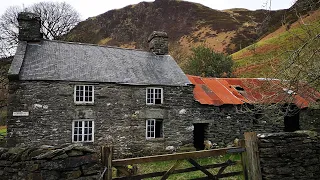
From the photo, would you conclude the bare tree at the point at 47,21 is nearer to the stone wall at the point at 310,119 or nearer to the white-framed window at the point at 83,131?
the white-framed window at the point at 83,131

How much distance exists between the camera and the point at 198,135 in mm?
18609

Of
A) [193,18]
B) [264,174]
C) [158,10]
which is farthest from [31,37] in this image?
[158,10]

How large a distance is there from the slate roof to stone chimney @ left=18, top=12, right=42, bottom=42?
486mm

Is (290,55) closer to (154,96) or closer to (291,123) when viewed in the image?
(154,96)

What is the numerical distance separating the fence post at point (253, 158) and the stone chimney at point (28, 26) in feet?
49.3

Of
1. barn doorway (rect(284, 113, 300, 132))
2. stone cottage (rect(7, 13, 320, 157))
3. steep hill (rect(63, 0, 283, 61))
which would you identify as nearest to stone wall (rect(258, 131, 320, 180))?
stone cottage (rect(7, 13, 320, 157))

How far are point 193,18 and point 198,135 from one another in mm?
73941

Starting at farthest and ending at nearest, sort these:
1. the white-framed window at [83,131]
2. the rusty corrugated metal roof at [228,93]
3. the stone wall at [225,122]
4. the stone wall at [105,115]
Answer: the rusty corrugated metal roof at [228,93], the stone wall at [225,122], the white-framed window at [83,131], the stone wall at [105,115]

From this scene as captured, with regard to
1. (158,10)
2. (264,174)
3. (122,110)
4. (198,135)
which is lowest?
(198,135)

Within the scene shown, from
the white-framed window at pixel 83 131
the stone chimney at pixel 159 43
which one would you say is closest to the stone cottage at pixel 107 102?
the white-framed window at pixel 83 131

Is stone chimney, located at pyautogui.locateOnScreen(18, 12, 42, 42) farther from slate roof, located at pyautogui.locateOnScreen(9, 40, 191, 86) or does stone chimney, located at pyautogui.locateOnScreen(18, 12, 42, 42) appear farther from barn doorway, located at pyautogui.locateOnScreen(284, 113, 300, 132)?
barn doorway, located at pyautogui.locateOnScreen(284, 113, 300, 132)

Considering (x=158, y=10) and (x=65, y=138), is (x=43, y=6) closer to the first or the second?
(x=65, y=138)

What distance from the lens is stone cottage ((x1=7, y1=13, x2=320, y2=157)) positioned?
1305cm

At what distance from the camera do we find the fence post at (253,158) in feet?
18.0
